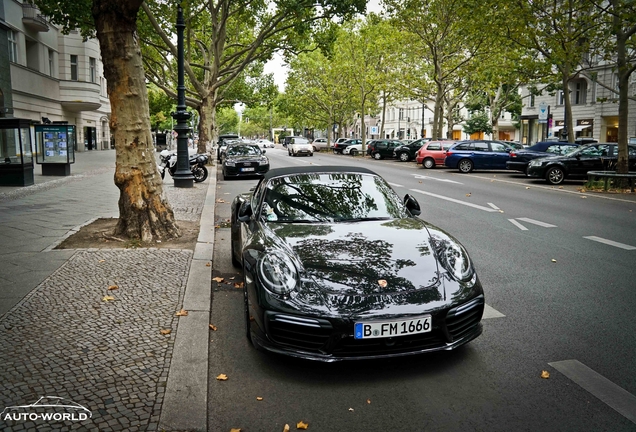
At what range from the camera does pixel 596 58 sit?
45.3 metres

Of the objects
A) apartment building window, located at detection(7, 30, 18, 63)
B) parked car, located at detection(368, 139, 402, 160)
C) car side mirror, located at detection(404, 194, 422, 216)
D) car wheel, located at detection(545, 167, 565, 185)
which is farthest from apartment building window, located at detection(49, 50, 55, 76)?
car side mirror, located at detection(404, 194, 422, 216)

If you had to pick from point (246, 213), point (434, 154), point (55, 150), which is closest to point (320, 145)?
point (434, 154)

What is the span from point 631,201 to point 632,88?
107ft

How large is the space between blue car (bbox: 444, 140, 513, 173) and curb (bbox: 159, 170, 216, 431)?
22.0m

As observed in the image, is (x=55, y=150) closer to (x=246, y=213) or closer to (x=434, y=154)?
(x=246, y=213)

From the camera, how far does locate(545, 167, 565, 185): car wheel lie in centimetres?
Answer: 1978

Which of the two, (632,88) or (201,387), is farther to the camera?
(632,88)

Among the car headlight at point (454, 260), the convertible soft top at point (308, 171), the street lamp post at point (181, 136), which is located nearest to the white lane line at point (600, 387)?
the car headlight at point (454, 260)

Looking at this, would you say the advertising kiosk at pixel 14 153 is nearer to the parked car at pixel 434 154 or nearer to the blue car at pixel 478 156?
the blue car at pixel 478 156

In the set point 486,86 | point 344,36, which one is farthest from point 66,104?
point 486,86

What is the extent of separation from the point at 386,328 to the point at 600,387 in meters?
1.43

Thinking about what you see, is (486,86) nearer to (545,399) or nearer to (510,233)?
(510,233)

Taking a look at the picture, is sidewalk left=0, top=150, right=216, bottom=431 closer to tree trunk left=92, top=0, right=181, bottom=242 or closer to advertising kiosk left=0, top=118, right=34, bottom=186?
tree trunk left=92, top=0, right=181, bottom=242

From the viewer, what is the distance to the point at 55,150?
67.1ft
